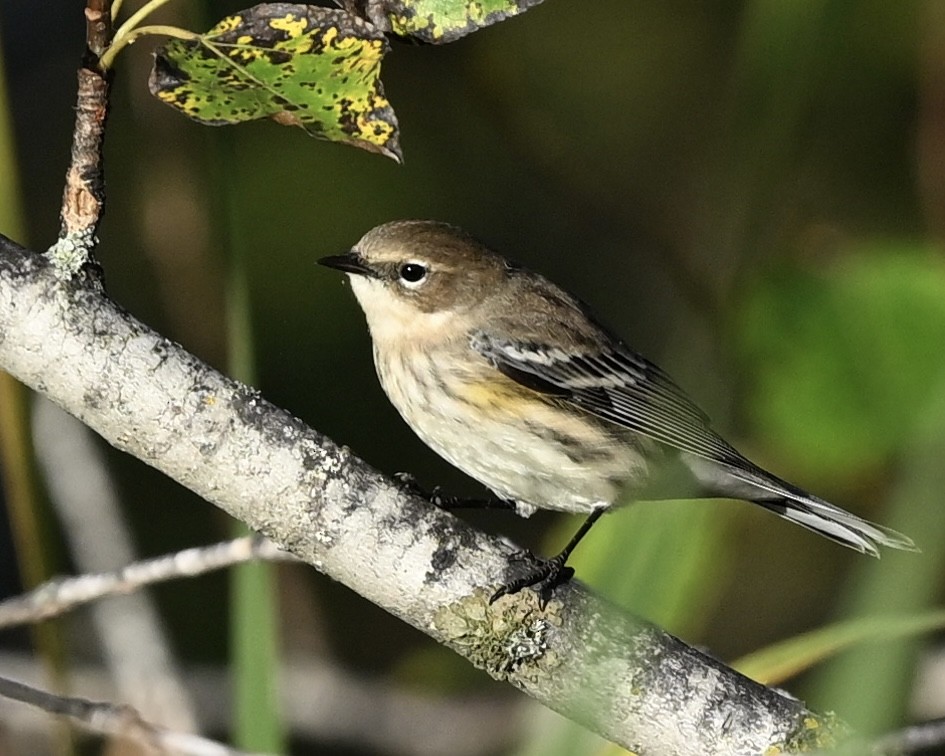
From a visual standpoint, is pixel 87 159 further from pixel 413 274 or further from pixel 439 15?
pixel 413 274

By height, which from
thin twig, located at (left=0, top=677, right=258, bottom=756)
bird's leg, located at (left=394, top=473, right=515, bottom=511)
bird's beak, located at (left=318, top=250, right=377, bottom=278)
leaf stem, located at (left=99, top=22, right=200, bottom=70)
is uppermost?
bird's beak, located at (left=318, top=250, right=377, bottom=278)

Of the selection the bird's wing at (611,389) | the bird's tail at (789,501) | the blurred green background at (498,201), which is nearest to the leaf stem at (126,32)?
the bird's wing at (611,389)

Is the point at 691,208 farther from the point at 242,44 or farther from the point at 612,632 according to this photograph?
the point at 242,44

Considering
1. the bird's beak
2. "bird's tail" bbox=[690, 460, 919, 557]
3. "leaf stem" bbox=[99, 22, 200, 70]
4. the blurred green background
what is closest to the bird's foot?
"leaf stem" bbox=[99, 22, 200, 70]

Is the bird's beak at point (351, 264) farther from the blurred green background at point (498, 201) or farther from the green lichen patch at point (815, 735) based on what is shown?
the green lichen patch at point (815, 735)

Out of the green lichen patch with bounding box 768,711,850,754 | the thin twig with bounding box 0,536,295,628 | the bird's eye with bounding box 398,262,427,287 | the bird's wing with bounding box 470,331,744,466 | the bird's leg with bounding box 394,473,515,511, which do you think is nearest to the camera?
the green lichen patch with bounding box 768,711,850,754

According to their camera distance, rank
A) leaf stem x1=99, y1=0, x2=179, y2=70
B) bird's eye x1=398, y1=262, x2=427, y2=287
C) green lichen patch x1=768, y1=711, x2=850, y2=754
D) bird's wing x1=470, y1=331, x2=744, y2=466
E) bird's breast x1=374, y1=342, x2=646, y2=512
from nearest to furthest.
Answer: leaf stem x1=99, y1=0, x2=179, y2=70
green lichen patch x1=768, y1=711, x2=850, y2=754
bird's breast x1=374, y1=342, x2=646, y2=512
bird's wing x1=470, y1=331, x2=744, y2=466
bird's eye x1=398, y1=262, x2=427, y2=287

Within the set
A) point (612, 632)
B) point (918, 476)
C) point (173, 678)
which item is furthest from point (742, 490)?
point (918, 476)

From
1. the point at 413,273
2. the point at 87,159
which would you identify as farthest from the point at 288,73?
the point at 413,273

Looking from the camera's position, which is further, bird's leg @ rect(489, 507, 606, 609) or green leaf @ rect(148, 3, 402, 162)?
bird's leg @ rect(489, 507, 606, 609)

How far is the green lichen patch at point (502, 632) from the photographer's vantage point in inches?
74.3

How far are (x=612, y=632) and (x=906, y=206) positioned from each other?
288cm

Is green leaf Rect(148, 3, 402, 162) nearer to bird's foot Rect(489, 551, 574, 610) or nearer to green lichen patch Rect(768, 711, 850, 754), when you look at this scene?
bird's foot Rect(489, 551, 574, 610)

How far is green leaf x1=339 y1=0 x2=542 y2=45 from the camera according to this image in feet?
5.08
